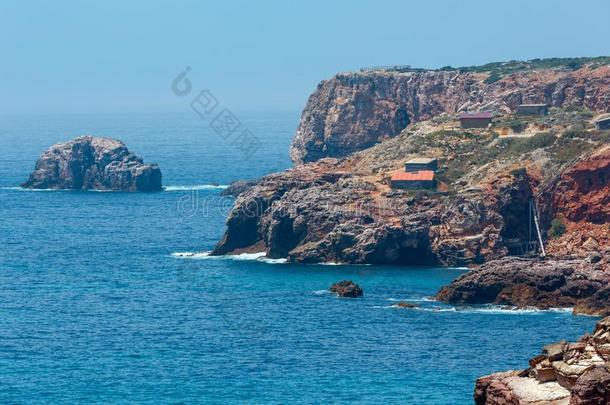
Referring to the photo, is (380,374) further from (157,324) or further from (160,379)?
(157,324)

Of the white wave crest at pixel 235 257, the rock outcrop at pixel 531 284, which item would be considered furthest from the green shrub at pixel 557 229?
the white wave crest at pixel 235 257

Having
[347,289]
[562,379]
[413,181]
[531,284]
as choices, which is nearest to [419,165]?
[413,181]

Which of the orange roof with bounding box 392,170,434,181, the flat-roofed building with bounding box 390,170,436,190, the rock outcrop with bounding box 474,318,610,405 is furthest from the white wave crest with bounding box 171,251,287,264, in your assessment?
the rock outcrop with bounding box 474,318,610,405

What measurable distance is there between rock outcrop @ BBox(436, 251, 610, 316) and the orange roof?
38.6 meters

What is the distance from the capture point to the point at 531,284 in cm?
14575

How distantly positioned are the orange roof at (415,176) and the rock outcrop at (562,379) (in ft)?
389

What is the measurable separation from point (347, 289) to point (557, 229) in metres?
32.3

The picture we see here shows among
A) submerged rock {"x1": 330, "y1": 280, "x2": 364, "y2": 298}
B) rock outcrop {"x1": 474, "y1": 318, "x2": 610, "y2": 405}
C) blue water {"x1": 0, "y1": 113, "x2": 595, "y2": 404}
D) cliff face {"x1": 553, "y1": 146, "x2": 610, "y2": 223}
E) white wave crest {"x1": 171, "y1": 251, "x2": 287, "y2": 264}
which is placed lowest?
blue water {"x1": 0, "y1": 113, "x2": 595, "y2": 404}

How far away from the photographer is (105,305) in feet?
501

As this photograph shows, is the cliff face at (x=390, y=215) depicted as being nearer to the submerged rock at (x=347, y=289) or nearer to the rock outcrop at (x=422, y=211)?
the rock outcrop at (x=422, y=211)

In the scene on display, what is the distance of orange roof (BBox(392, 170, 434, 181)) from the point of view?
188125 millimetres

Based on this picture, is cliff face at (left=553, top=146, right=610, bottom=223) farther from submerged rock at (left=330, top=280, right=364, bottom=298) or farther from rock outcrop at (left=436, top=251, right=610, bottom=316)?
submerged rock at (left=330, top=280, right=364, bottom=298)

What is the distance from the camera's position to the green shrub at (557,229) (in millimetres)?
174500

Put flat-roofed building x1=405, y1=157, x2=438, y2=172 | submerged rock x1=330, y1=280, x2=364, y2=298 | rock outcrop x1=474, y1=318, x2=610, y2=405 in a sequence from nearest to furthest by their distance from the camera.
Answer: rock outcrop x1=474, y1=318, x2=610, y2=405 → submerged rock x1=330, y1=280, x2=364, y2=298 → flat-roofed building x1=405, y1=157, x2=438, y2=172
